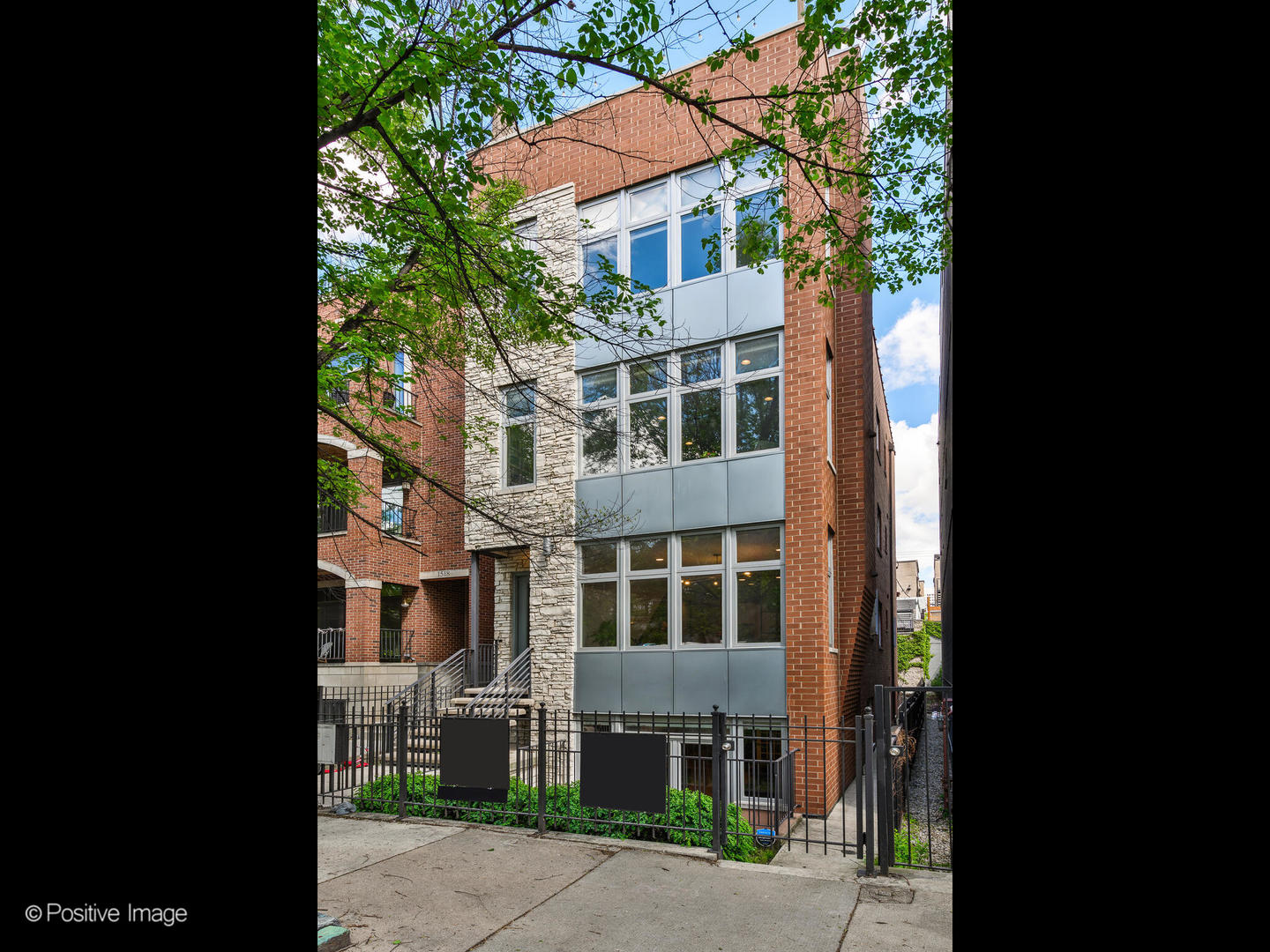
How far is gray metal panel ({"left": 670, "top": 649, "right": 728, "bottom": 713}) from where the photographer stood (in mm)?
11141

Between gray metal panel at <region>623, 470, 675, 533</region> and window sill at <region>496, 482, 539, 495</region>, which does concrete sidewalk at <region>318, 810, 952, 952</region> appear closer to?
gray metal panel at <region>623, 470, 675, 533</region>

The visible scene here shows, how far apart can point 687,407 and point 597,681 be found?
4.48 m

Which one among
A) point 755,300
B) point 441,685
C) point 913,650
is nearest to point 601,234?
point 755,300

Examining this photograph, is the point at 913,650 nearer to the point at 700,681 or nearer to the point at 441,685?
the point at 441,685

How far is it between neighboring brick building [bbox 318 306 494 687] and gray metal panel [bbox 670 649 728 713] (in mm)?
6678

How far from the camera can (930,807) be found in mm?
10586
